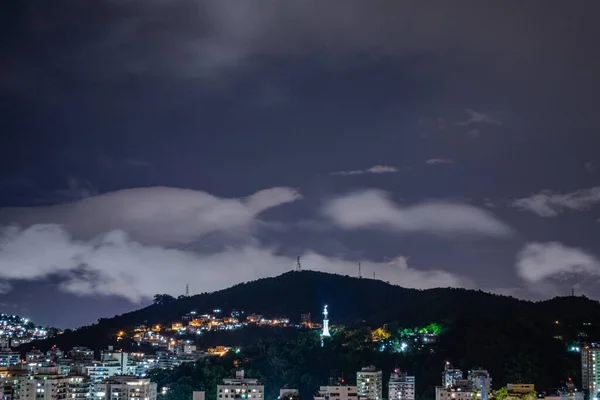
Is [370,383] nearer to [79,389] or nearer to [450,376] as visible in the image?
[450,376]

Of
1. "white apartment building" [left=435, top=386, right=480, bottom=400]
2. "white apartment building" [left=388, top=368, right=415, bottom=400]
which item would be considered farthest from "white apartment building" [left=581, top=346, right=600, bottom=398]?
"white apartment building" [left=435, top=386, right=480, bottom=400]

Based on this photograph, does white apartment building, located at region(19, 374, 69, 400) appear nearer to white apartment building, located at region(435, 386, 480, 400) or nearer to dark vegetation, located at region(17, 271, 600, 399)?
dark vegetation, located at region(17, 271, 600, 399)

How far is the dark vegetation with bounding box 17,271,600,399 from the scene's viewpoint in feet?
85.6

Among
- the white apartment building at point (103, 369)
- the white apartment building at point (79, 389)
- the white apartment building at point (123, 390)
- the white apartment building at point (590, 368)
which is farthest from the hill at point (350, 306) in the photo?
the white apartment building at point (79, 389)

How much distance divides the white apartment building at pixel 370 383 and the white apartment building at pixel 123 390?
20.7ft

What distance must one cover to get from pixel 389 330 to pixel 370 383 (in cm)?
701

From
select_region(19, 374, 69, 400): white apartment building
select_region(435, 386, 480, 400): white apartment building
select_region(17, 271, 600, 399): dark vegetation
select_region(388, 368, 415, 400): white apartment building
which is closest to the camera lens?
select_region(19, 374, 69, 400): white apartment building

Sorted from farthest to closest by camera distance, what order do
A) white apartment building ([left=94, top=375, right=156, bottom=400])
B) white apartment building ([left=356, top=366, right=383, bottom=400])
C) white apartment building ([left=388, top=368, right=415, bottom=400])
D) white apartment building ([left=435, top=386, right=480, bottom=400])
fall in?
white apartment building ([left=356, top=366, right=383, bottom=400]) → white apartment building ([left=388, top=368, right=415, bottom=400]) → white apartment building ([left=435, top=386, right=480, bottom=400]) → white apartment building ([left=94, top=375, right=156, bottom=400])

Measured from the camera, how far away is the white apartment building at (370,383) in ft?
81.3

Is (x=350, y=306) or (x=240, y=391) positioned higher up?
(x=350, y=306)

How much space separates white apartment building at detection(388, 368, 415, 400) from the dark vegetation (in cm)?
34

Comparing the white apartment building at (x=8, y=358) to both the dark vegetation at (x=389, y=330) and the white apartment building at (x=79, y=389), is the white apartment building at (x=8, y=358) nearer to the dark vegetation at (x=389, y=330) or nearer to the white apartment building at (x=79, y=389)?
the dark vegetation at (x=389, y=330)

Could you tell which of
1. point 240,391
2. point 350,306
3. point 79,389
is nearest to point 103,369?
point 79,389

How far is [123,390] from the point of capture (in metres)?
21.0
